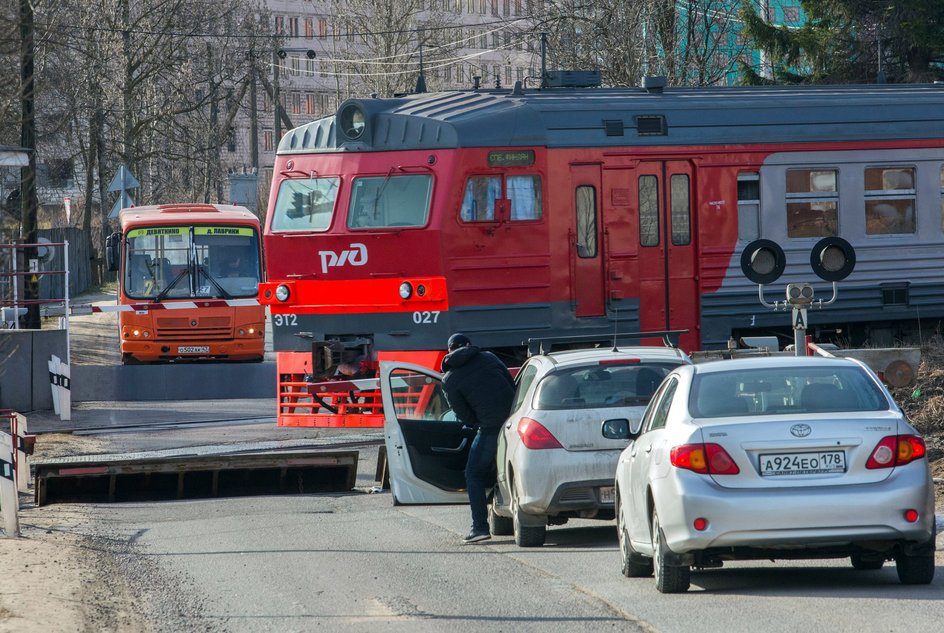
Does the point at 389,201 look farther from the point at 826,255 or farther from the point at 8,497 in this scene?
the point at 8,497

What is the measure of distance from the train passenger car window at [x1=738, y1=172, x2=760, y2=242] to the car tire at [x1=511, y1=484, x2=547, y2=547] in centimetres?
765

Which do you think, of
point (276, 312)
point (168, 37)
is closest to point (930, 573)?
point (276, 312)

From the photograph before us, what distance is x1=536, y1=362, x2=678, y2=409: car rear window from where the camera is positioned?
428 inches

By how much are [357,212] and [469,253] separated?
149cm

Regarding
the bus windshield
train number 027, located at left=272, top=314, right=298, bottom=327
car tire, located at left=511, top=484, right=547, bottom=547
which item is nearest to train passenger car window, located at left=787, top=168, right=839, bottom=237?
train number 027, located at left=272, top=314, right=298, bottom=327

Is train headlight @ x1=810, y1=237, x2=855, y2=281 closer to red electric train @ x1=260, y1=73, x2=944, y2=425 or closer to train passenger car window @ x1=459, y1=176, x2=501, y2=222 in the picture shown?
red electric train @ x1=260, y1=73, x2=944, y2=425

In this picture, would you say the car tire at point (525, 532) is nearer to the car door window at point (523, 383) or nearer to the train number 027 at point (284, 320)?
the car door window at point (523, 383)

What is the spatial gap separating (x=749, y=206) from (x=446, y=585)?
31.8ft

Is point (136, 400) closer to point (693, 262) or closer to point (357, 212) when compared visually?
point (357, 212)

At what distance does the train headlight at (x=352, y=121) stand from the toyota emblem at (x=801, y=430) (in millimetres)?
10067

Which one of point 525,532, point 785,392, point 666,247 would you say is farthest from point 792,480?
point 666,247

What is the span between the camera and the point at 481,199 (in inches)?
674

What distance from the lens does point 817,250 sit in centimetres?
1817

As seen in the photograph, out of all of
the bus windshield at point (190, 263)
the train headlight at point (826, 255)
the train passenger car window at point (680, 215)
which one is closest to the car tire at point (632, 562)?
the train passenger car window at point (680, 215)
